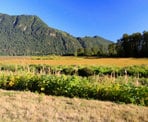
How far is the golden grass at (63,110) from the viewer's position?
7496mm

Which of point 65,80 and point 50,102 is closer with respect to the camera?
point 50,102

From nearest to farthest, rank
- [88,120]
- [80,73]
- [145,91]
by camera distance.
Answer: [88,120] < [145,91] < [80,73]

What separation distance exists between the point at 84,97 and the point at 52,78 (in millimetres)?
1929

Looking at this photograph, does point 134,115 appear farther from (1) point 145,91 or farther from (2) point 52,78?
(2) point 52,78

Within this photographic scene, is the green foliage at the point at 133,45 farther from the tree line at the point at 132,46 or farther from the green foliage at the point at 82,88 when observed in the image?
the green foliage at the point at 82,88

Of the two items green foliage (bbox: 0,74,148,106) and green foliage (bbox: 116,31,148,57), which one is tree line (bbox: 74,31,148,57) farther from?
green foliage (bbox: 0,74,148,106)

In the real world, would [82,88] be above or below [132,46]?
below

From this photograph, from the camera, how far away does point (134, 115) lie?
796cm

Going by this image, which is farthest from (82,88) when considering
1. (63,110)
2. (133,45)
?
(133,45)

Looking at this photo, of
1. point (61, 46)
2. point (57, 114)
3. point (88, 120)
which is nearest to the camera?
point (88, 120)

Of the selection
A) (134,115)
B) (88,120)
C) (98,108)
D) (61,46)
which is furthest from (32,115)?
(61,46)

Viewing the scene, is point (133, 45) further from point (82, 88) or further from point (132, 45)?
point (82, 88)

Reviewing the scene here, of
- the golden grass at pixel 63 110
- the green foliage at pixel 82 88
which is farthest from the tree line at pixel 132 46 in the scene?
the golden grass at pixel 63 110

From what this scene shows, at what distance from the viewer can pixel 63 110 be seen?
8391mm
